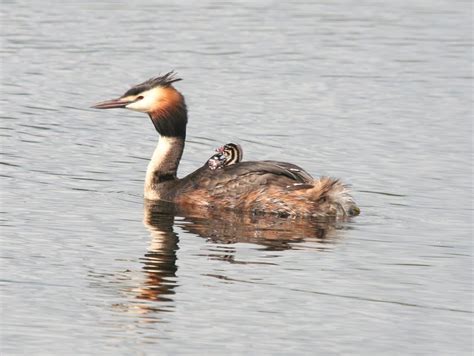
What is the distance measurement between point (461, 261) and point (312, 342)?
3033mm

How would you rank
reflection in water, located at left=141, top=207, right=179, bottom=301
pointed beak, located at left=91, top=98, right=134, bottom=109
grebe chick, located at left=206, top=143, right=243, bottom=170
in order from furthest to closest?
1. pointed beak, located at left=91, top=98, right=134, bottom=109
2. grebe chick, located at left=206, top=143, right=243, bottom=170
3. reflection in water, located at left=141, top=207, right=179, bottom=301

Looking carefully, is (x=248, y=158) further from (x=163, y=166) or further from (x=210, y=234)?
(x=210, y=234)

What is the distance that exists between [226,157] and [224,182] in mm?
401

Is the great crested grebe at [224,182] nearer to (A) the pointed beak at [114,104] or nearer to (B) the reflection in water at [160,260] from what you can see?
(A) the pointed beak at [114,104]

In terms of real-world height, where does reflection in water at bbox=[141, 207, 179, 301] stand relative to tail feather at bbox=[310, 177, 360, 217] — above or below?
below

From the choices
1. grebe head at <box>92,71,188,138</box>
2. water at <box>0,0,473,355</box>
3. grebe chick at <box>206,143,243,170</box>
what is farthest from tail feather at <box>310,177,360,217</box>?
grebe head at <box>92,71,188,138</box>

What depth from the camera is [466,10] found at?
3073 centimetres

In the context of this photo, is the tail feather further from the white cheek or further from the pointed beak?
the pointed beak

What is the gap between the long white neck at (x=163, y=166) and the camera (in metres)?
16.4

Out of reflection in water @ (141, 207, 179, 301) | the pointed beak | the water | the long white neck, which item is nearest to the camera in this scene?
the water

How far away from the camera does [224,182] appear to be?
15.9m

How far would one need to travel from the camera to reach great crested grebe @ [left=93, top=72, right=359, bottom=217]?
15484 mm

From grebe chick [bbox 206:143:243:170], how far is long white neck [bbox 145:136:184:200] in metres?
0.62

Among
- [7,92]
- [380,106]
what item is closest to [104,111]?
[7,92]
